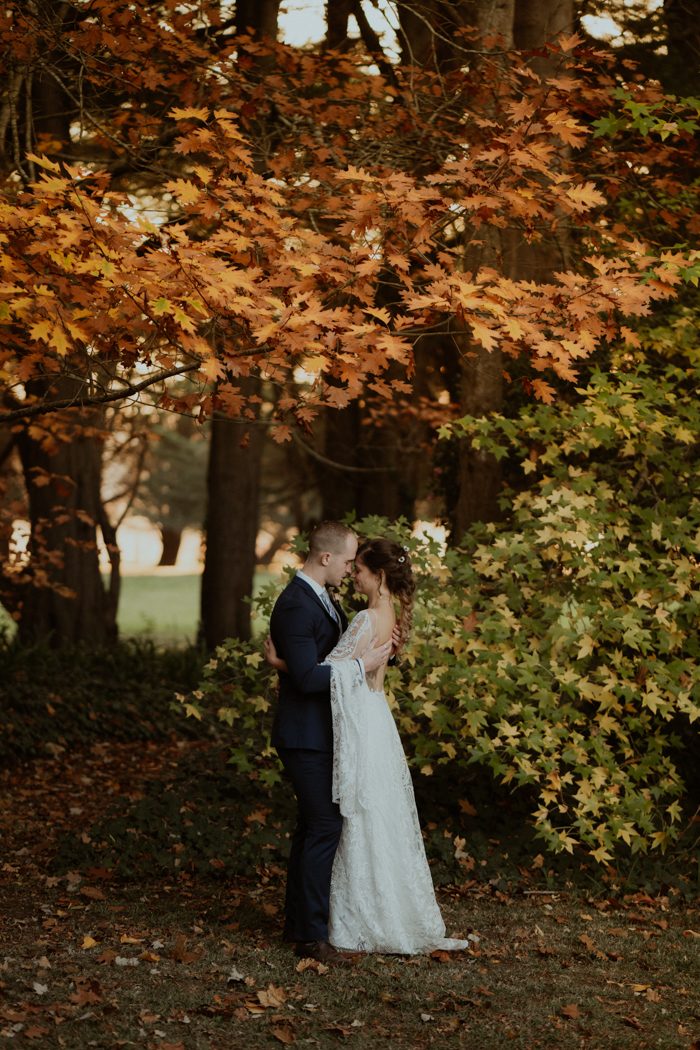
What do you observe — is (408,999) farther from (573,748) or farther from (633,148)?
(633,148)

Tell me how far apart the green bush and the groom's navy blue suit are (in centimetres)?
157

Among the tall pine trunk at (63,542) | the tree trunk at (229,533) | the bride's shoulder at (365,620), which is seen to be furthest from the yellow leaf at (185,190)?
the tree trunk at (229,533)

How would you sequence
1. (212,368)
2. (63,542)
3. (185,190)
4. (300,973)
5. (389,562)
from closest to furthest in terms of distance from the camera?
(300,973) < (212,368) < (389,562) < (185,190) < (63,542)

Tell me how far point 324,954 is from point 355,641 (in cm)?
149

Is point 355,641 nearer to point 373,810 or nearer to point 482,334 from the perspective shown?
point 373,810

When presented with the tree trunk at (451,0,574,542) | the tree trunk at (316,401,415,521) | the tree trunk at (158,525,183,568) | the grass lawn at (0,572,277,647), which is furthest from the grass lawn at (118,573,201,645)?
the tree trunk at (451,0,574,542)

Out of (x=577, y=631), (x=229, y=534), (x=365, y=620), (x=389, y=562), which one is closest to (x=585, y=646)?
(x=577, y=631)

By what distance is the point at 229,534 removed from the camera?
48.5 ft

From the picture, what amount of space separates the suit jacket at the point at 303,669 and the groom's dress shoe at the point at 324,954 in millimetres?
931

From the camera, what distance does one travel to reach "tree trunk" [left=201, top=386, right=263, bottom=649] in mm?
14664

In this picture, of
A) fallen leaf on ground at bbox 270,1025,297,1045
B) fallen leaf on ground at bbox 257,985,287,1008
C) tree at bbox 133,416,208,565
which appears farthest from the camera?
tree at bbox 133,416,208,565

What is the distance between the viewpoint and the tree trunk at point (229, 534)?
14.7 m

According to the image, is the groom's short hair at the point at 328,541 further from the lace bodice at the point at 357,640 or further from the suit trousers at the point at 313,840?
the suit trousers at the point at 313,840

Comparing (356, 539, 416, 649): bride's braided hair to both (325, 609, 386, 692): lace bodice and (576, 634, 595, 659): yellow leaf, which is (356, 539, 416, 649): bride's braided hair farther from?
(576, 634, 595, 659): yellow leaf
